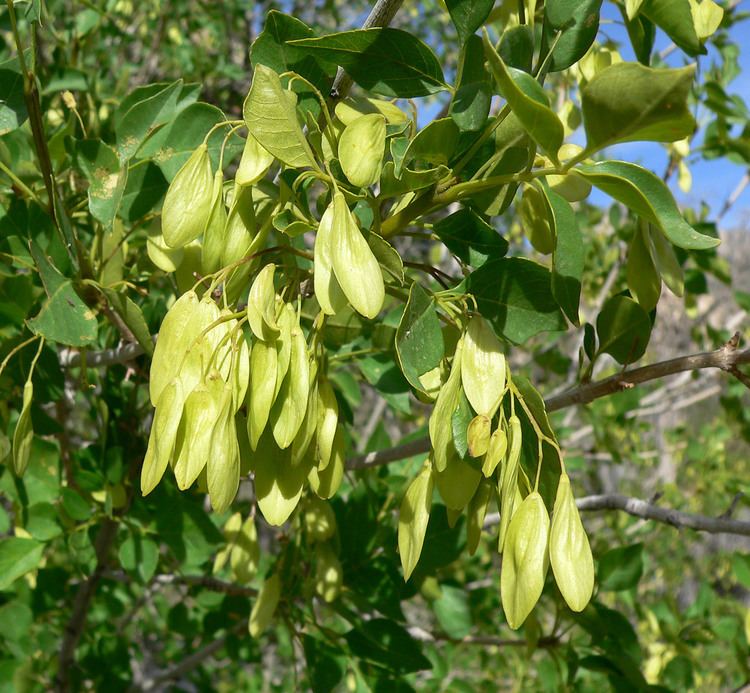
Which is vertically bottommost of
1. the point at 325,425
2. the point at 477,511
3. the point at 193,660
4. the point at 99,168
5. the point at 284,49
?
the point at 193,660

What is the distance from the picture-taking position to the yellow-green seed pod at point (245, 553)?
2.66 ft

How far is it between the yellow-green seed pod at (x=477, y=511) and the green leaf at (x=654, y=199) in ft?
0.80

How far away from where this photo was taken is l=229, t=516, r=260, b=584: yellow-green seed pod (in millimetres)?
810

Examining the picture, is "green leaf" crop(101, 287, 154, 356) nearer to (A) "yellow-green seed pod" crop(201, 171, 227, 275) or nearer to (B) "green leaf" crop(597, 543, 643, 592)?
(A) "yellow-green seed pod" crop(201, 171, 227, 275)

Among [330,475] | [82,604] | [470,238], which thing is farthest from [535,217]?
[82,604]

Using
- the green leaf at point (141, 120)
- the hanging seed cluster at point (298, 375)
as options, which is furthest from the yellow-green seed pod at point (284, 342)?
the green leaf at point (141, 120)

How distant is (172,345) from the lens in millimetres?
A: 481

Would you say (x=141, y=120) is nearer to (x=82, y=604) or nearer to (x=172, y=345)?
(x=172, y=345)

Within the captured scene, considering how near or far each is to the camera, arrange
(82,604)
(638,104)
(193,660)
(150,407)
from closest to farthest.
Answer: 1. (638,104)
2. (150,407)
3. (82,604)
4. (193,660)

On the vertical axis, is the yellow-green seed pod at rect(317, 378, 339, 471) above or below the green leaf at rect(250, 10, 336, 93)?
below

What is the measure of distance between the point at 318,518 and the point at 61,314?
12.7 inches

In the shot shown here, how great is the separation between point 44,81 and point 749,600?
6115mm

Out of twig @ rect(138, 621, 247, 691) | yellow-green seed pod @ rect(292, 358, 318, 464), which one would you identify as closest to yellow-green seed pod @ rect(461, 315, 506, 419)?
yellow-green seed pod @ rect(292, 358, 318, 464)

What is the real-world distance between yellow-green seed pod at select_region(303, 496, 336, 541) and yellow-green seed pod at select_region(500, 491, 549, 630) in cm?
32
